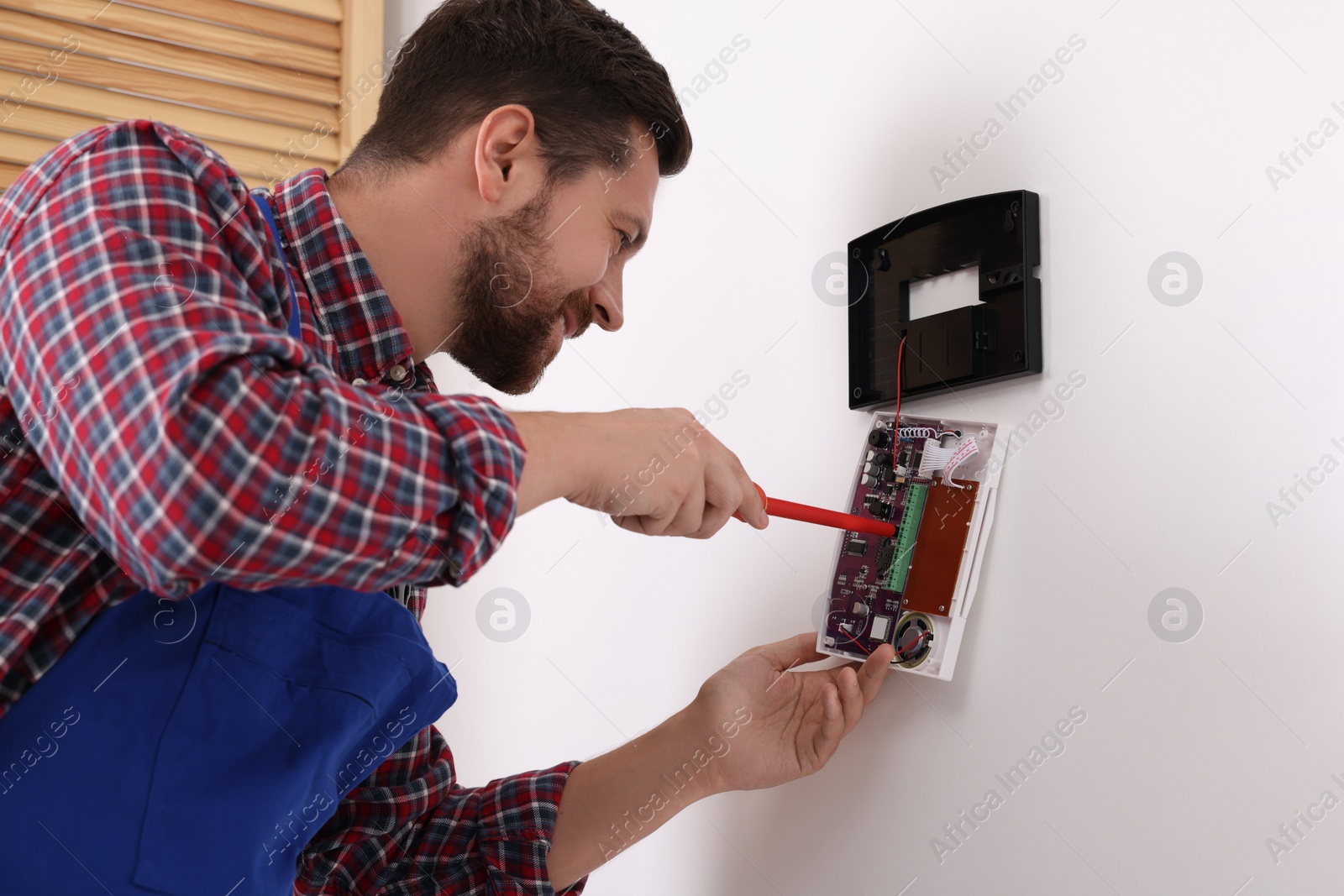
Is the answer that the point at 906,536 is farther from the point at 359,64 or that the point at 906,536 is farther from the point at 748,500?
the point at 359,64

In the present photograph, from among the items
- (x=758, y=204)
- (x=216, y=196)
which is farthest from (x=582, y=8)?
(x=216, y=196)

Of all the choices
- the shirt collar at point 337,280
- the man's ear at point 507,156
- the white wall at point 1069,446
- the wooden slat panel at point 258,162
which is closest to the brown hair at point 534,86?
the man's ear at point 507,156

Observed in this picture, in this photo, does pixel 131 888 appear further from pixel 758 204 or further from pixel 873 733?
pixel 758 204

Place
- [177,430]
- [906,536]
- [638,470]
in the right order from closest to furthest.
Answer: [177,430]
[638,470]
[906,536]

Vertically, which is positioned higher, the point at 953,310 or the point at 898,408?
the point at 953,310

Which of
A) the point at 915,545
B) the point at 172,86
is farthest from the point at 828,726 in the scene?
the point at 172,86

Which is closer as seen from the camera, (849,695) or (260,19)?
(849,695)

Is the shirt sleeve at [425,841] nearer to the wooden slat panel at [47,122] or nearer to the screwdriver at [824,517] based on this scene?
the screwdriver at [824,517]

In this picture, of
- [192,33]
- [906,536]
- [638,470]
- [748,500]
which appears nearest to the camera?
[638,470]

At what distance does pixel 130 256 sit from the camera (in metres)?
0.59

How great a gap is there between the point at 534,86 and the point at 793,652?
60cm

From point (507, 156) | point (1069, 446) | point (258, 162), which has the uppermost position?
point (1069, 446)

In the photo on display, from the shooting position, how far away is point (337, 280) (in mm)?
852

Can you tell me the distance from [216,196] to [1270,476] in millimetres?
744
